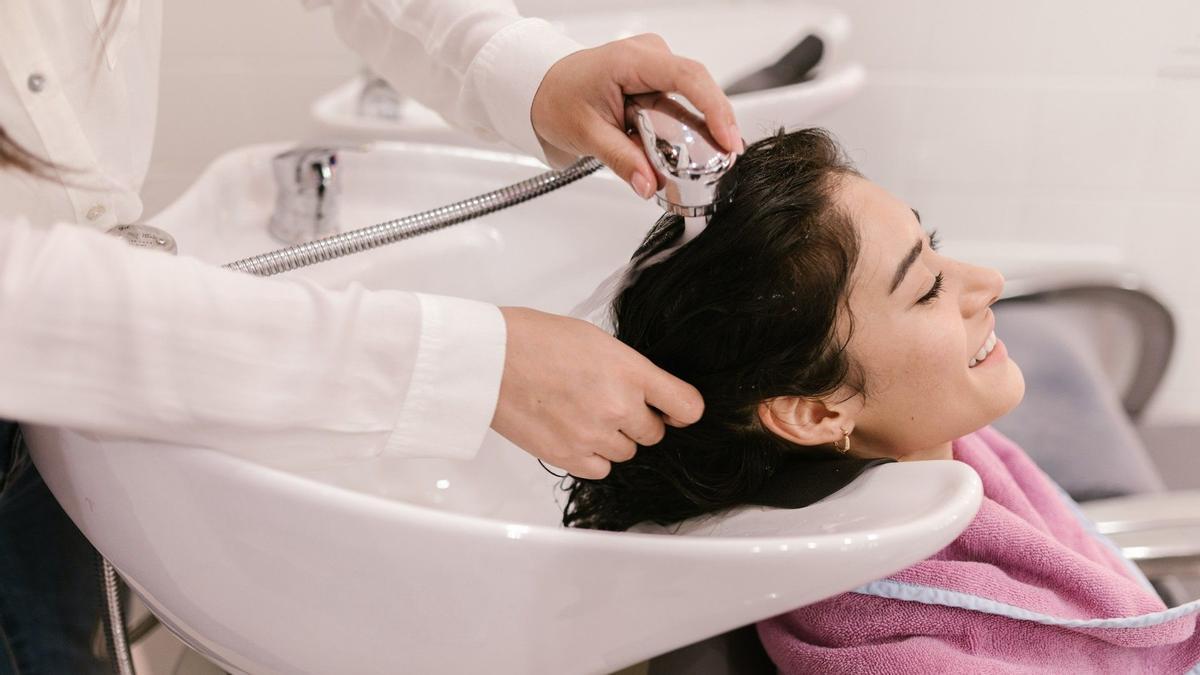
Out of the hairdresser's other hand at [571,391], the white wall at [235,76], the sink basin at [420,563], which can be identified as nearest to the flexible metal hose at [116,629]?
the sink basin at [420,563]

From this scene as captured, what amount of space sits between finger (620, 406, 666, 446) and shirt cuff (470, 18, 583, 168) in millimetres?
316

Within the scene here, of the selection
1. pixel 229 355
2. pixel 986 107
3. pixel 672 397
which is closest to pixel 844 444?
pixel 672 397

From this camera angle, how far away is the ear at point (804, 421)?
32.1 inches

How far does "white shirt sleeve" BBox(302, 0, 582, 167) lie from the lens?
815mm

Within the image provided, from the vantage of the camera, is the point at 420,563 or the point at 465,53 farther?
the point at 465,53

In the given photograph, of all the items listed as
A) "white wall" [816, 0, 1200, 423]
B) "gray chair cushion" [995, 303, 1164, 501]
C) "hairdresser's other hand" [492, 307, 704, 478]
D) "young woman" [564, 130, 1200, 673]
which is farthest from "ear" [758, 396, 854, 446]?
"white wall" [816, 0, 1200, 423]

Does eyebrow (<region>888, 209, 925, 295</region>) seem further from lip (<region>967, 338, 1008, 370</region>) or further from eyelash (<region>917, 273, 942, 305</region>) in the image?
lip (<region>967, 338, 1008, 370</region>)

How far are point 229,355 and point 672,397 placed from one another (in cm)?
28

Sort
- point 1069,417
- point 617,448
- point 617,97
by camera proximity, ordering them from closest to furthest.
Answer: point 617,448
point 617,97
point 1069,417

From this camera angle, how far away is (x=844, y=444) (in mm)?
848

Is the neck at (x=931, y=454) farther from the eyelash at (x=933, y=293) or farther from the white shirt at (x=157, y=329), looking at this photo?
the white shirt at (x=157, y=329)

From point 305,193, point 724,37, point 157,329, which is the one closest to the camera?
point 157,329

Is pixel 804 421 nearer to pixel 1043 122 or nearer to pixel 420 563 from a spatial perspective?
pixel 420 563

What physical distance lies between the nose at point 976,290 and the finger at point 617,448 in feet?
1.29
